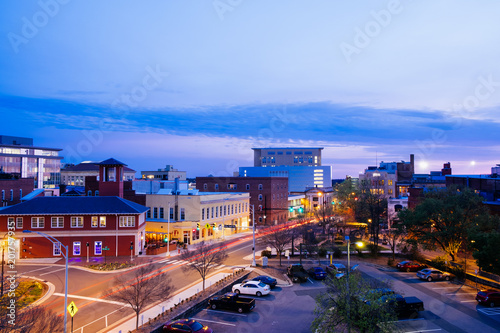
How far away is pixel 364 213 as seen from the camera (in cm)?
7231

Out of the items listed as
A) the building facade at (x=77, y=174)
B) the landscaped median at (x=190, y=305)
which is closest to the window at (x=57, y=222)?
the landscaped median at (x=190, y=305)

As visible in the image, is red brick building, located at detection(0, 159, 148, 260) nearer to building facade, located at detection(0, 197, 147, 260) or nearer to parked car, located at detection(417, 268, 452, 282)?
building facade, located at detection(0, 197, 147, 260)

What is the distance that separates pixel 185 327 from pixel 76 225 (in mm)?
32533

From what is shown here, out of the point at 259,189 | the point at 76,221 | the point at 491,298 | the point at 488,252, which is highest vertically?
the point at 259,189

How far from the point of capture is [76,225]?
49156 mm

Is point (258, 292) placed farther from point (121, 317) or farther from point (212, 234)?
point (212, 234)

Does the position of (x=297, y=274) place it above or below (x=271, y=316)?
above

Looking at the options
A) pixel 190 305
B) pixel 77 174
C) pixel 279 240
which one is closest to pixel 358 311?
pixel 190 305

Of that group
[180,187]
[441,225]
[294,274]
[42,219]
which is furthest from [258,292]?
[180,187]

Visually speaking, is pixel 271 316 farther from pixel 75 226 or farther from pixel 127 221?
pixel 75 226

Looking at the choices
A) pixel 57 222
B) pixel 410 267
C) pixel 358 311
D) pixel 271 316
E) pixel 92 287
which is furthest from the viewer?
pixel 57 222

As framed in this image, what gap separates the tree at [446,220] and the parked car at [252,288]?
23021mm

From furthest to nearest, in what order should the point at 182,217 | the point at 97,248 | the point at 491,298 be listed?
the point at 182,217 → the point at 97,248 → the point at 491,298

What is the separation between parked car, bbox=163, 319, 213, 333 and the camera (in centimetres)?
2320
